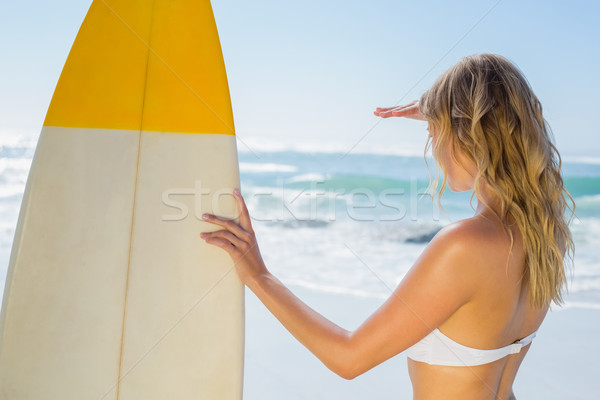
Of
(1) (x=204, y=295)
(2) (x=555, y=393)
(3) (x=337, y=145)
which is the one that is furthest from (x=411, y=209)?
(1) (x=204, y=295)

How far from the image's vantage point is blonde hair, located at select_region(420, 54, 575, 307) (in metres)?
0.89

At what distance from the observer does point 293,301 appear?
990mm

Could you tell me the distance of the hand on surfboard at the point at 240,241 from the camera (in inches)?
44.1

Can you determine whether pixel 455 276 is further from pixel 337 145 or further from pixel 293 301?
pixel 337 145

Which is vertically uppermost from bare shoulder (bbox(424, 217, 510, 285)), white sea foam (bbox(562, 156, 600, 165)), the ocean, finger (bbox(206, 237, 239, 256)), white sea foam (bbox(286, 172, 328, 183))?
white sea foam (bbox(562, 156, 600, 165))

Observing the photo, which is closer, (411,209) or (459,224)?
(459,224)

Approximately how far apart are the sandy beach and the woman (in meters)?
2.03

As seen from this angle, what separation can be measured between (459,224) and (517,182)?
0.14 metres

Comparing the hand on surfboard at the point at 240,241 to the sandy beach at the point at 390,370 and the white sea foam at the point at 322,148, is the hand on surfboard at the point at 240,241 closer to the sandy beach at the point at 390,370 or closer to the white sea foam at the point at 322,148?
the sandy beach at the point at 390,370

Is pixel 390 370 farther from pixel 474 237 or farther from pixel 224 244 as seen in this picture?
pixel 474 237

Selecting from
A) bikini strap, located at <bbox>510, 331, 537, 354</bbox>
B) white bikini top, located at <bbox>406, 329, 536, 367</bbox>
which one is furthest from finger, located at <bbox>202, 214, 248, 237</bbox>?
bikini strap, located at <bbox>510, 331, 537, 354</bbox>

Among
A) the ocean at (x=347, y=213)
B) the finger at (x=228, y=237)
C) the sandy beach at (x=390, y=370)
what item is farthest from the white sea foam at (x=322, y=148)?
the finger at (x=228, y=237)

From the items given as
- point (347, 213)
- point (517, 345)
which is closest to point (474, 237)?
point (517, 345)

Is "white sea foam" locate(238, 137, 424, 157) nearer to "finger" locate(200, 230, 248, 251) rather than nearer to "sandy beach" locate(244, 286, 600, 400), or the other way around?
"sandy beach" locate(244, 286, 600, 400)
